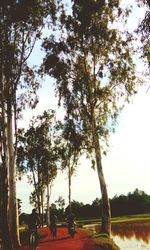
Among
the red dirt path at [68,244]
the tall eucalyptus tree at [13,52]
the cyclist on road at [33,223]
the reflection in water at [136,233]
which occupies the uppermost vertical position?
the tall eucalyptus tree at [13,52]

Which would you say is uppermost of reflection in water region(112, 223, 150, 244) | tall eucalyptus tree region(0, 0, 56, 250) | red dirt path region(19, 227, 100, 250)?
tall eucalyptus tree region(0, 0, 56, 250)

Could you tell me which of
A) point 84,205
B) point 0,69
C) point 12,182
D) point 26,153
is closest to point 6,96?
point 0,69

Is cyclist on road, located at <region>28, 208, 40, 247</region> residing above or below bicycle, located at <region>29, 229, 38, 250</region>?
above

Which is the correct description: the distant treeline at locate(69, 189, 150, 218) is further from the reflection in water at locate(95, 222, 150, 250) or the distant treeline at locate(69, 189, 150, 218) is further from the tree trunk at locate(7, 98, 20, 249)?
the tree trunk at locate(7, 98, 20, 249)

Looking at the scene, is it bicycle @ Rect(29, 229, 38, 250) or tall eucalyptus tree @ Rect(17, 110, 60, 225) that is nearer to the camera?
bicycle @ Rect(29, 229, 38, 250)

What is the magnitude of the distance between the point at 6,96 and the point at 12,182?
17.0ft

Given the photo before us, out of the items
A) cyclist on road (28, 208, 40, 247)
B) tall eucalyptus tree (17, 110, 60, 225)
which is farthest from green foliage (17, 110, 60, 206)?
cyclist on road (28, 208, 40, 247)

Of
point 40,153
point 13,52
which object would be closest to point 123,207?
point 40,153

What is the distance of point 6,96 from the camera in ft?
89.6

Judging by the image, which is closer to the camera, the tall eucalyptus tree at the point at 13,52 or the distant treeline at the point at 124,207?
the tall eucalyptus tree at the point at 13,52

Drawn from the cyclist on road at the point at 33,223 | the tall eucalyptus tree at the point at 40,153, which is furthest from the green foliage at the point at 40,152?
the cyclist on road at the point at 33,223

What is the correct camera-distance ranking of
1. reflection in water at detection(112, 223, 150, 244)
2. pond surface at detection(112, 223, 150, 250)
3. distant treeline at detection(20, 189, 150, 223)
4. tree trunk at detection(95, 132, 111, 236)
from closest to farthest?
pond surface at detection(112, 223, 150, 250)
tree trunk at detection(95, 132, 111, 236)
reflection in water at detection(112, 223, 150, 244)
distant treeline at detection(20, 189, 150, 223)

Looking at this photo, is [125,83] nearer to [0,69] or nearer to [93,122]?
[93,122]

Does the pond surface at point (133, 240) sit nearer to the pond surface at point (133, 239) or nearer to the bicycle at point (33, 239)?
the pond surface at point (133, 239)
